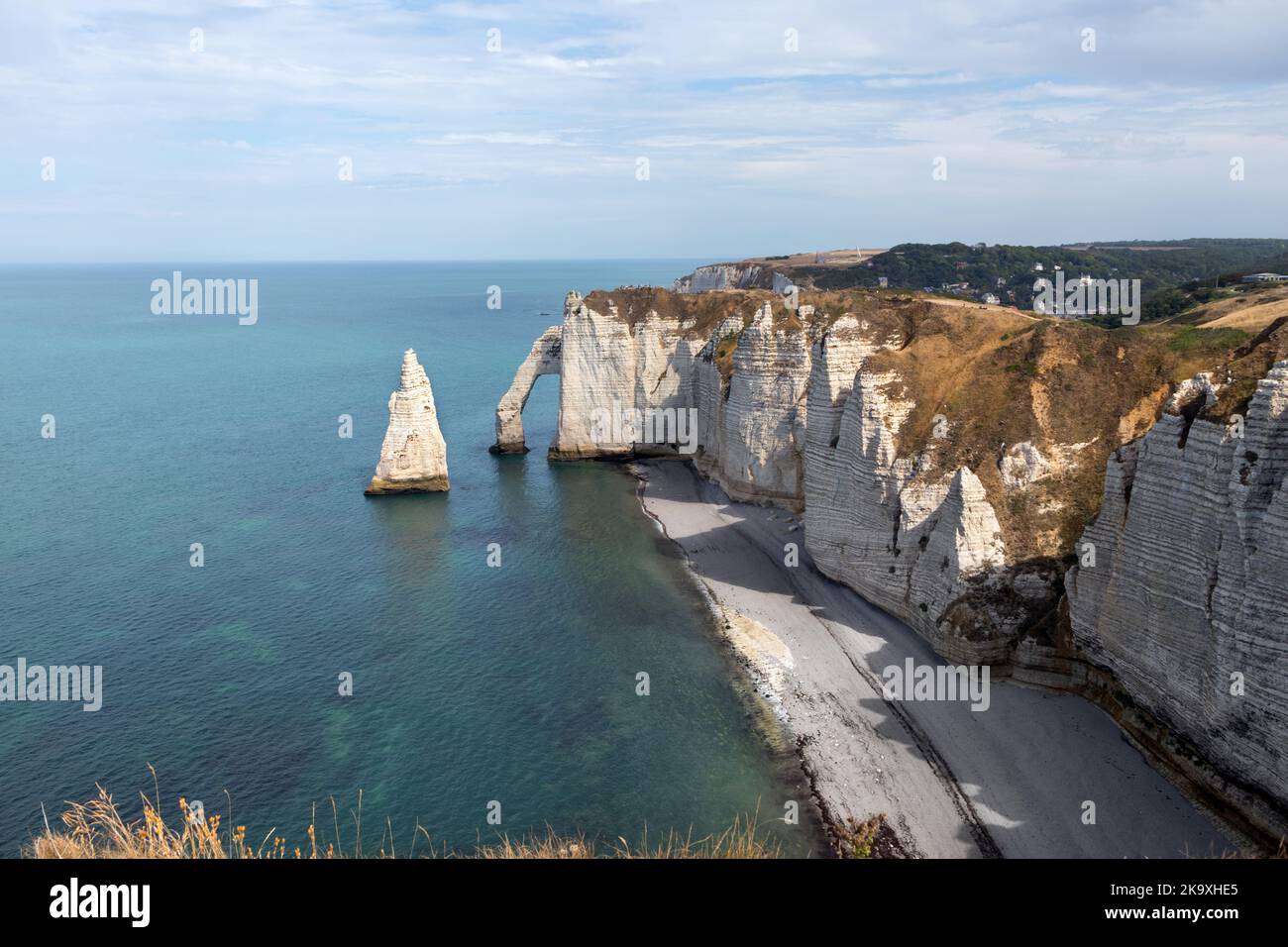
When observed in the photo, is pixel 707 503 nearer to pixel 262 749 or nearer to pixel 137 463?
pixel 262 749

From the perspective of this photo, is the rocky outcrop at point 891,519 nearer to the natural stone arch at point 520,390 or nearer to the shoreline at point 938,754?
the shoreline at point 938,754

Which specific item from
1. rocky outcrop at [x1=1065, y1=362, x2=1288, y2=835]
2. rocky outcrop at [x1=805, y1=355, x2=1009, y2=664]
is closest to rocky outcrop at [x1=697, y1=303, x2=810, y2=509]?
rocky outcrop at [x1=805, y1=355, x2=1009, y2=664]

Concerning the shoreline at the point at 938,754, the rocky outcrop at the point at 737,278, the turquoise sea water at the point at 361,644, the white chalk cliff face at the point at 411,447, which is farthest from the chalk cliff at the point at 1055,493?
the rocky outcrop at the point at 737,278

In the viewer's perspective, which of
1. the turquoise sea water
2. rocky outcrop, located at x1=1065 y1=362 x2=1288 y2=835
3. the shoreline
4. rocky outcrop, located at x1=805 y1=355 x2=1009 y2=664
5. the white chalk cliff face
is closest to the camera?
rocky outcrop, located at x1=1065 y1=362 x2=1288 y2=835

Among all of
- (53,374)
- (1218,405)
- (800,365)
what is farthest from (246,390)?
(1218,405)

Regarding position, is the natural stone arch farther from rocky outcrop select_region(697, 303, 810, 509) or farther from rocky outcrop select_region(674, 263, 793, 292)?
rocky outcrop select_region(674, 263, 793, 292)

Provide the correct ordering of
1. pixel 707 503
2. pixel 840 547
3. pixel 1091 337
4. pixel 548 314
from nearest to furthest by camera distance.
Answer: pixel 1091 337 < pixel 840 547 < pixel 707 503 < pixel 548 314
